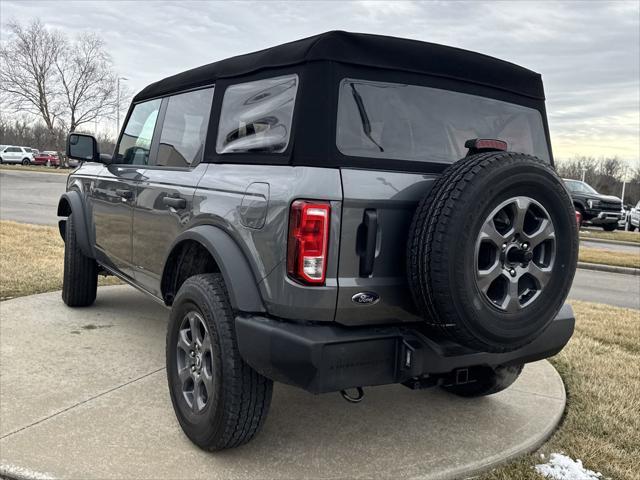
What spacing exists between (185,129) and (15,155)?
169 ft

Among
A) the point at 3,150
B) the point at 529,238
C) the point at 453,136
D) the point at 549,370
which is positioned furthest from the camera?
the point at 3,150

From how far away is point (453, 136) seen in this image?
2857mm

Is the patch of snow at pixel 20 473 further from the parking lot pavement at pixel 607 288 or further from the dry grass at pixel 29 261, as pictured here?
the parking lot pavement at pixel 607 288

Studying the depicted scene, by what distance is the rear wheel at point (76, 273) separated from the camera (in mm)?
5070

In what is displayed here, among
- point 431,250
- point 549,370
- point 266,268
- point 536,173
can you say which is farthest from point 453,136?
point 549,370

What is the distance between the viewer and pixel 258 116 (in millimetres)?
2826

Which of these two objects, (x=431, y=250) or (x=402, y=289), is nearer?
(x=431, y=250)

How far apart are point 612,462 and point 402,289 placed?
4.82 feet

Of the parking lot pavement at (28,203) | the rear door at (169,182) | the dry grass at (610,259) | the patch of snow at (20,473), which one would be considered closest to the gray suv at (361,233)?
the rear door at (169,182)

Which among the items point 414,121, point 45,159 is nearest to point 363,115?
point 414,121

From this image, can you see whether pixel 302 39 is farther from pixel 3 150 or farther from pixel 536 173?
pixel 3 150

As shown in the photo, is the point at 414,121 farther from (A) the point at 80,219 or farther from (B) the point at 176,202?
(A) the point at 80,219

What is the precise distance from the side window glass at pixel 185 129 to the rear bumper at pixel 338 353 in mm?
1273

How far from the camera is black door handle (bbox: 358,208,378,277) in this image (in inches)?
94.5
